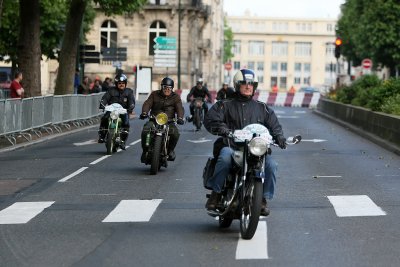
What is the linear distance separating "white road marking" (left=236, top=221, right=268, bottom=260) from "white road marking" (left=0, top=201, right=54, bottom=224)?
2887 millimetres

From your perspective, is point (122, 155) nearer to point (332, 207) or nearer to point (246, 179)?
point (332, 207)

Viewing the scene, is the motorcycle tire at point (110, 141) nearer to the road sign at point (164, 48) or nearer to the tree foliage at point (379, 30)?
the tree foliage at point (379, 30)

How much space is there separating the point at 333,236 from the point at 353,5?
69906mm

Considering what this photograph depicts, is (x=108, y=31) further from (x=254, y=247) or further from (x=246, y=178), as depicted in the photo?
(x=254, y=247)

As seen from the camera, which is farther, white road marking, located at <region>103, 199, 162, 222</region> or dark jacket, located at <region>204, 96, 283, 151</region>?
white road marking, located at <region>103, 199, 162, 222</region>

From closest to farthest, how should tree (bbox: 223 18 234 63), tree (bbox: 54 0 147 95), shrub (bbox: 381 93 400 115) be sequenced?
shrub (bbox: 381 93 400 115) < tree (bbox: 54 0 147 95) < tree (bbox: 223 18 234 63)

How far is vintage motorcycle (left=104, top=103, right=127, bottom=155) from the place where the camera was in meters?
23.7

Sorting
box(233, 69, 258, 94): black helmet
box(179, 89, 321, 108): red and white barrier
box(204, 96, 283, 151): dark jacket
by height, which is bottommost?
box(179, 89, 321, 108): red and white barrier

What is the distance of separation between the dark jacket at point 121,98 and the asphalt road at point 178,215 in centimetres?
103

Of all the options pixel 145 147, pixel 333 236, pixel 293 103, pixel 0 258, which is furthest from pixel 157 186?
pixel 293 103

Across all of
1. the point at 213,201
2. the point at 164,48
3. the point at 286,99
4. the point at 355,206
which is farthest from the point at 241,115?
the point at 286,99

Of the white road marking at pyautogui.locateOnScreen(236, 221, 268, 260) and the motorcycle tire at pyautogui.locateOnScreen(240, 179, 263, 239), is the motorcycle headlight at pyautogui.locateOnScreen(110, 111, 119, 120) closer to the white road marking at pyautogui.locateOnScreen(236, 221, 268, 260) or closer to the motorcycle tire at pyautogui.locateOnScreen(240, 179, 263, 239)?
the white road marking at pyautogui.locateOnScreen(236, 221, 268, 260)

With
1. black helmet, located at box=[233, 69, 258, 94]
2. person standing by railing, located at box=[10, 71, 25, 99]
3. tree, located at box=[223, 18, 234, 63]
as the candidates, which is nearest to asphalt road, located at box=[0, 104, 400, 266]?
black helmet, located at box=[233, 69, 258, 94]

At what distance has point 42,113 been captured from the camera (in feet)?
105
